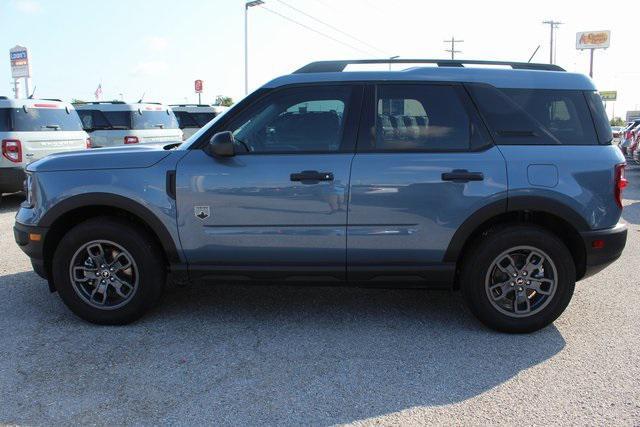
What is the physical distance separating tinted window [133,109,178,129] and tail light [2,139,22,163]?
4829 mm

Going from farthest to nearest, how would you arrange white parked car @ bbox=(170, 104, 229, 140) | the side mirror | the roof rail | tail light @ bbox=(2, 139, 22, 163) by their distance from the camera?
white parked car @ bbox=(170, 104, 229, 140) → tail light @ bbox=(2, 139, 22, 163) → the roof rail → the side mirror

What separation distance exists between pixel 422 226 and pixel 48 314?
3.03 m

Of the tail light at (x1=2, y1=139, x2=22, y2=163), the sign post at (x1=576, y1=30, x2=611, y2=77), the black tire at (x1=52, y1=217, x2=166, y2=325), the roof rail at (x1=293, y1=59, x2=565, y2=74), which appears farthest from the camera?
the sign post at (x1=576, y1=30, x2=611, y2=77)

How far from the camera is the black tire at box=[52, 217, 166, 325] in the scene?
4.18 metres

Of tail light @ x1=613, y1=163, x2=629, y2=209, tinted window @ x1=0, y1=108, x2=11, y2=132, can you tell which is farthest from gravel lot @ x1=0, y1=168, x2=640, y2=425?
tinted window @ x1=0, y1=108, x2=11, y2=132

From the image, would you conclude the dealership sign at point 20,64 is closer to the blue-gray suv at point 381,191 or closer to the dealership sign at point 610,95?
the blue-gray suv at point 381,191

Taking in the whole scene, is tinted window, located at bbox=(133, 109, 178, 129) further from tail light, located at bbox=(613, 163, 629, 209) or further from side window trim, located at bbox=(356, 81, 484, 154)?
tail light, located at bbox=(613, 163, 629, 209)

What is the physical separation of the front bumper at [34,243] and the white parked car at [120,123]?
33.0 feet

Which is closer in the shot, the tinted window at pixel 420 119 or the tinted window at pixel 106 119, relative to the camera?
the tinted window at pixel 420 119

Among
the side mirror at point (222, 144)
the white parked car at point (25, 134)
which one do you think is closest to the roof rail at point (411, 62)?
the side mirror at point (222, 144)

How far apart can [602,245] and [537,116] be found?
1023 mm

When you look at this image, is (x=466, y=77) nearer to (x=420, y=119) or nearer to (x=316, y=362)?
(x=420, y=119)

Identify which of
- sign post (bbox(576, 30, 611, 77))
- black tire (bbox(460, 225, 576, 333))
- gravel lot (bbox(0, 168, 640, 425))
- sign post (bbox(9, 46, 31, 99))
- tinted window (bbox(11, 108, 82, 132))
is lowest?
gravel lot (bbox(0, 168, 640, 425))

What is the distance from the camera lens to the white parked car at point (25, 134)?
9453 millimetres
